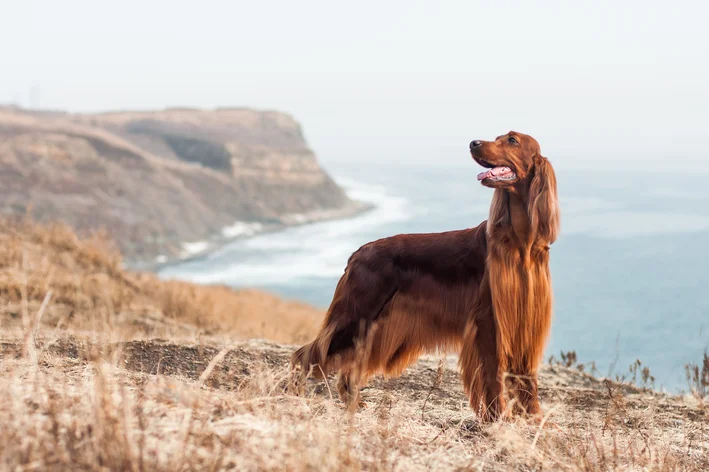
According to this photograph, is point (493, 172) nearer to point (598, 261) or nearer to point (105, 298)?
point (105, 298)

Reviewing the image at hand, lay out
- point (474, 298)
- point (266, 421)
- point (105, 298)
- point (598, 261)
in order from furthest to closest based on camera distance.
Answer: point (598, 261) → point (105, 298) → point (474, 298) → point (266, 421)

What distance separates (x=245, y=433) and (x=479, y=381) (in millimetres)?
2070

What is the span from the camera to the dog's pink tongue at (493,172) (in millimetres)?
4906

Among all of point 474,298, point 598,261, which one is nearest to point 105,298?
point 474,298

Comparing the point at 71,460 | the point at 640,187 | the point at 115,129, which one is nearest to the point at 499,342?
the point at 71,460

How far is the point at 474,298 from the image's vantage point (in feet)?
17.0

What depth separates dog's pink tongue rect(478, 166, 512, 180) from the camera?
16.1ft

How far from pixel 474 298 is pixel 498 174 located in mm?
825

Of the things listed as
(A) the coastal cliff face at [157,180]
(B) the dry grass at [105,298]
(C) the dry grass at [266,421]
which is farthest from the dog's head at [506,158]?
(A) the coastal cliff face at [157,180]

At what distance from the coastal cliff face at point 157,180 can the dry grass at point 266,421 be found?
26.7 m

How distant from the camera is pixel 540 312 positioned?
16.8 feet

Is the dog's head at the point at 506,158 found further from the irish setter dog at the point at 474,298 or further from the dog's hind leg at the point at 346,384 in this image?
the dog's hind leg at the point at 346,384

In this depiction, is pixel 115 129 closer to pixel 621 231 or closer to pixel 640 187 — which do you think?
pixel 640 187

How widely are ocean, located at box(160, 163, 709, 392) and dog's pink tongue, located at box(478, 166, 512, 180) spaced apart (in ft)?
7.49
